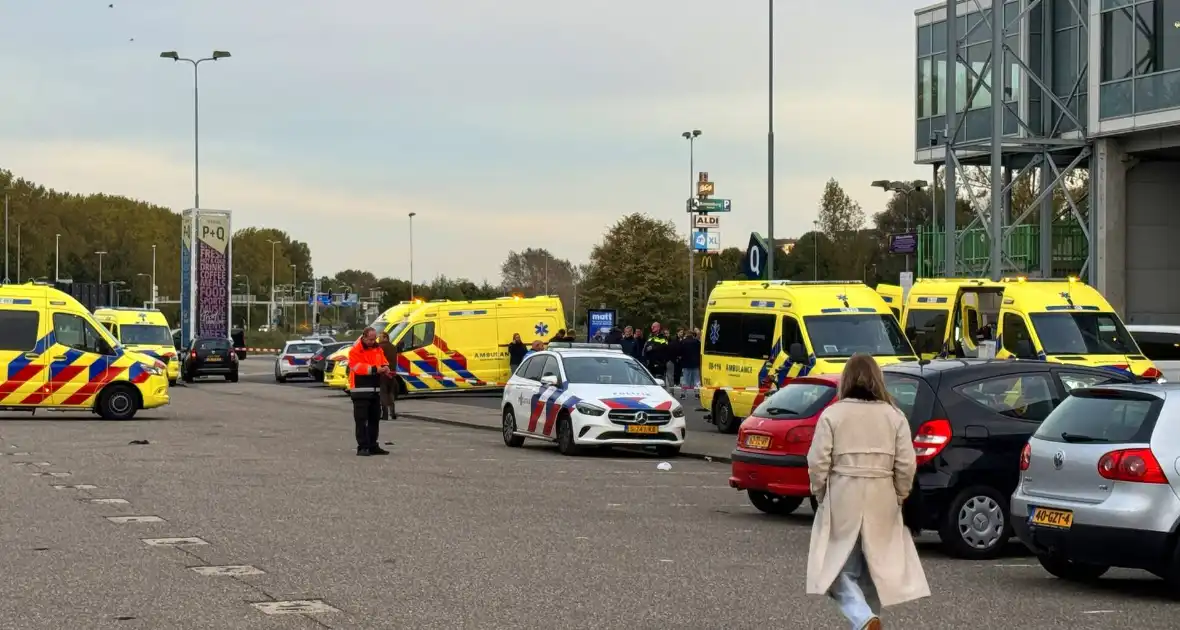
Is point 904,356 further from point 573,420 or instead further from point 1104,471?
point 1104,471

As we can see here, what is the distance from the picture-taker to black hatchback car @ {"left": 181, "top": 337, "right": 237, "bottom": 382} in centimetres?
5725

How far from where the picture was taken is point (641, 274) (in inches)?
3460

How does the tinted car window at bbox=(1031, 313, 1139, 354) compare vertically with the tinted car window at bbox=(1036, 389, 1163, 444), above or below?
above

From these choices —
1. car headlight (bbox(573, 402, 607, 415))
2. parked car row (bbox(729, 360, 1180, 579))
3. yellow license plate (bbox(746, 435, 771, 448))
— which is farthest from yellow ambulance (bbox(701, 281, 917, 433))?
parked car row (bbox(729, 360, 1180, 579))

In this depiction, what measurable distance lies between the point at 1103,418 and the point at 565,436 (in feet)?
43.2

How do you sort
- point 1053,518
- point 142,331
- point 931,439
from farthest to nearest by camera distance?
point 142,331, point 931,439, point 1053,518

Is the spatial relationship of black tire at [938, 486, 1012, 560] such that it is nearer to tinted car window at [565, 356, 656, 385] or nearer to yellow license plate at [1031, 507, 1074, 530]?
yellow license plate at [1031, 507, 1074, 530]

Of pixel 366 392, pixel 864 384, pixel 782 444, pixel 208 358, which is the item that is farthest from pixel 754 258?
pixel 208 358

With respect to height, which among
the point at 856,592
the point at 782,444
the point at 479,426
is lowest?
the point at 479,426

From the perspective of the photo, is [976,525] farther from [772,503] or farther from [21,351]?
[21,351]

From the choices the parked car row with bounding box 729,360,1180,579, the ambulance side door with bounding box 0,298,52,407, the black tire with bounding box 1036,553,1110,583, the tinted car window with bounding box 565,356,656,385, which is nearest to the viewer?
the parked car row with bounding box 729,360,1180,579

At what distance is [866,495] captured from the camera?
8.06 m

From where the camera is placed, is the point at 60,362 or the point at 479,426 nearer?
the point at 60,362

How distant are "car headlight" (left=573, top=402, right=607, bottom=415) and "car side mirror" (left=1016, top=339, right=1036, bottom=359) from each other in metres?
6.16
